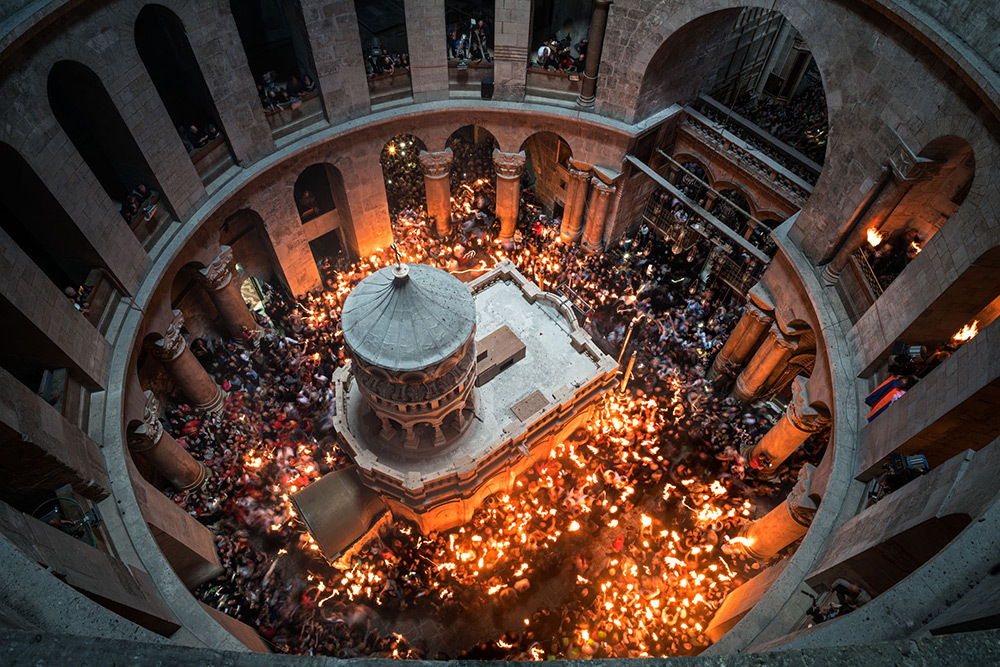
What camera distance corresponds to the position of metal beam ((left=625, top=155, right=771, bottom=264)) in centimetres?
1705

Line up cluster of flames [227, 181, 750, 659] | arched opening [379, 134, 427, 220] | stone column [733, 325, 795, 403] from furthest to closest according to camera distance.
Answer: arched opening [379, 134, 427, 220], stone column [733, 325, 795, 403], cluster of flames [227, 181, 750, 659]

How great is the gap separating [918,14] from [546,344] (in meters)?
11.6

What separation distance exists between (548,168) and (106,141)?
55.6ft

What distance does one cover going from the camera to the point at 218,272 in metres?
17.7

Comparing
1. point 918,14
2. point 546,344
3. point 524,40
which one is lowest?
point 918,14

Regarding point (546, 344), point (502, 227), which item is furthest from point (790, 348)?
point (502, 227)

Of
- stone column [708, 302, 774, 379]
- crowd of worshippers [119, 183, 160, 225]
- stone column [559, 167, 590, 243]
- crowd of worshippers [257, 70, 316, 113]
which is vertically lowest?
stone column [708, 302, 774, 379]

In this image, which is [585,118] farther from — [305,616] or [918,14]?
[305,616]

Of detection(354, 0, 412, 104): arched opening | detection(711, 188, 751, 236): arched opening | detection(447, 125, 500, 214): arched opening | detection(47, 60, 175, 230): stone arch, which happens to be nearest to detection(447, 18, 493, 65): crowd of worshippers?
detection(354, 0, 412, 104): arched opening

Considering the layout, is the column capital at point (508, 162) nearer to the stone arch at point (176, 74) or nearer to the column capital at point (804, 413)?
the stone arch at point (176, 74)

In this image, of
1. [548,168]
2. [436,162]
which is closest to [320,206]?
[436,162]

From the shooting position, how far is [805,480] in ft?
43.7

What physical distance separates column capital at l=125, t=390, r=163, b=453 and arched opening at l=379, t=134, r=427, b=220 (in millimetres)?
13964

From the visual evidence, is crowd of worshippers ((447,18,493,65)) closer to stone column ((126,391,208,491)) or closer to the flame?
stone column ((126,391,208,491))
